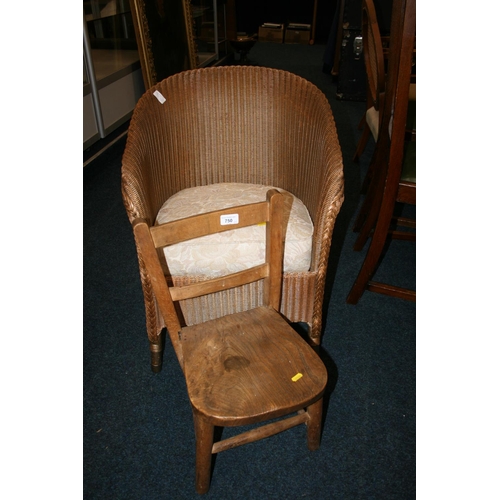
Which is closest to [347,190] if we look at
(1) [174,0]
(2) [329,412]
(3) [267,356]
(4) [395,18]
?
(4) [395,18]

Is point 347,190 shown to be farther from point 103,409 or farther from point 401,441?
point 103,409

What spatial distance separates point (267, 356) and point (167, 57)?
265cm

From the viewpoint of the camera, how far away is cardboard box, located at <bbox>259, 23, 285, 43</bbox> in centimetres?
607

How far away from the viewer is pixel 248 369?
0.99 metres

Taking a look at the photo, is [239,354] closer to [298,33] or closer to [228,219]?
[228,219]

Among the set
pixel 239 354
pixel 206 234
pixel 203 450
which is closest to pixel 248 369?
pixel 239 354

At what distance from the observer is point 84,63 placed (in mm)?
2357

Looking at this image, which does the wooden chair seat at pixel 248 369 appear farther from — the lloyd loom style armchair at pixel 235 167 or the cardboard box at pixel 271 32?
the cardboard box at pixel 271 32

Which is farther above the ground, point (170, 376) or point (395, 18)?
point (395, 18)

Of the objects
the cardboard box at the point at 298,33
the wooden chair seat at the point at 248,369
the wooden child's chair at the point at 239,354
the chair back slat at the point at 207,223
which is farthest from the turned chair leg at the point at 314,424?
the cardboard box at the point at 298,33

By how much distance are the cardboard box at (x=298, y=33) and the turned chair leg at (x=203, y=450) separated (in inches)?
240

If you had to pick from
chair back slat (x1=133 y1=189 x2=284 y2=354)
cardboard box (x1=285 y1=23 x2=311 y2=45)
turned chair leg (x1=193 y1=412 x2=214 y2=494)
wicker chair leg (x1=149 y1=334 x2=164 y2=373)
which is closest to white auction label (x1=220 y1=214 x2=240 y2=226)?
chair back slat (x1=133 y1=189 x2=284 y2=354)

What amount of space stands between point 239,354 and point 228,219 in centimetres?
33

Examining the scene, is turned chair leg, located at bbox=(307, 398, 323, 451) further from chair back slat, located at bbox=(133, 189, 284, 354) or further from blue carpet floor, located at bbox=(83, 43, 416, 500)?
chair back slat, located at bbox=(133, 189, 284, 354)
